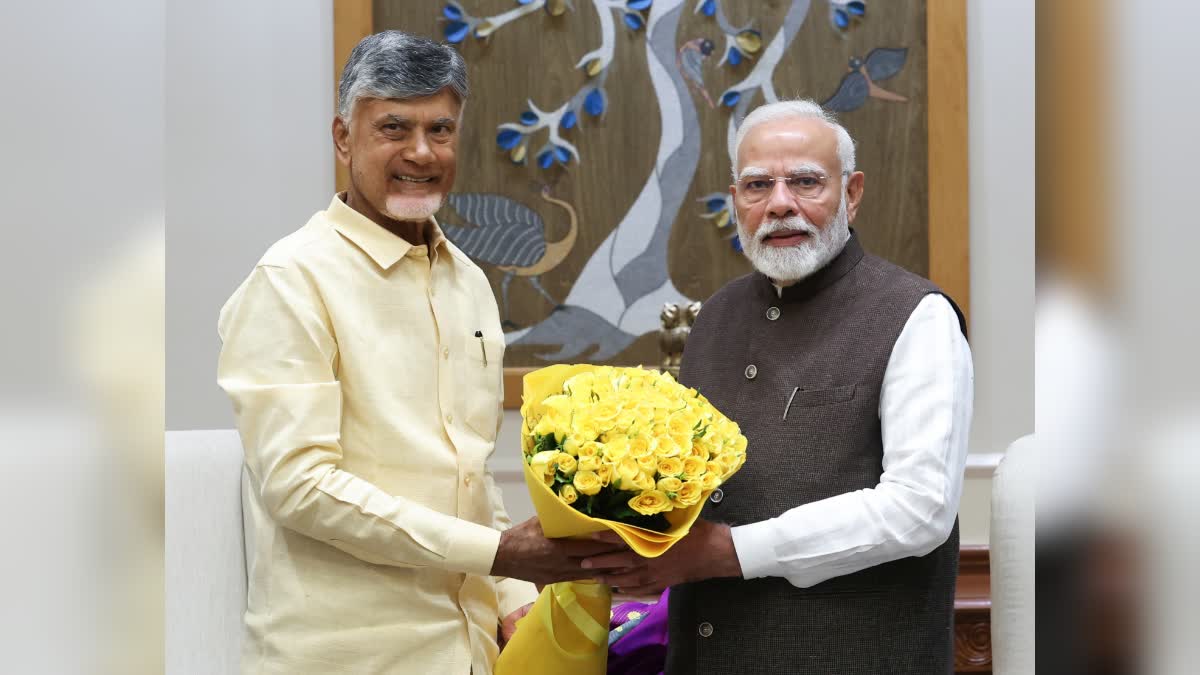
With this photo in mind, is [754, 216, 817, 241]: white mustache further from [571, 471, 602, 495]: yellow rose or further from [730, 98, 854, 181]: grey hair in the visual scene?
[571, 471, 602, 495]: yellow rose

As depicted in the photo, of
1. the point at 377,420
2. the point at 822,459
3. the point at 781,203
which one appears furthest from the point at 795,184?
the point at 377,420

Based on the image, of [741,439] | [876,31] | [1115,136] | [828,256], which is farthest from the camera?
[876,31]

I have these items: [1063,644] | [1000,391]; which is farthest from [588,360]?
[1063,644]

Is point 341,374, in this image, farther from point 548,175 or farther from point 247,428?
point 548,175

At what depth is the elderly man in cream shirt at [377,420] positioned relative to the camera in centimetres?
194

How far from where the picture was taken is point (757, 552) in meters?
1.99

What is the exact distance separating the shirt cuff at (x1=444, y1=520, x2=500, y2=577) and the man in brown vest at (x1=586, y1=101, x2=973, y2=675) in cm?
21

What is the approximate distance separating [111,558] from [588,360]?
3901mm

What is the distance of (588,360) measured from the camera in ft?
13.5

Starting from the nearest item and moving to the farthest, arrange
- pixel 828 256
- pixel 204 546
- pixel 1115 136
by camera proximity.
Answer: pixel 1115 136
pixel 828 256
pixel 204 546

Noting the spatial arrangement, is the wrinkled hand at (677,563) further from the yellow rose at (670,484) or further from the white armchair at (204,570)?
the white armchair at (204,570)

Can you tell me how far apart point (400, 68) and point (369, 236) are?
0.33 meters

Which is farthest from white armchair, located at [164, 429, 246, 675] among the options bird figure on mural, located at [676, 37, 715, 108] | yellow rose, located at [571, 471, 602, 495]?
bird figure on mural, located at [676, 37, 715, 108]

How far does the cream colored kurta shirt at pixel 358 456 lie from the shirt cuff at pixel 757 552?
46 cm
